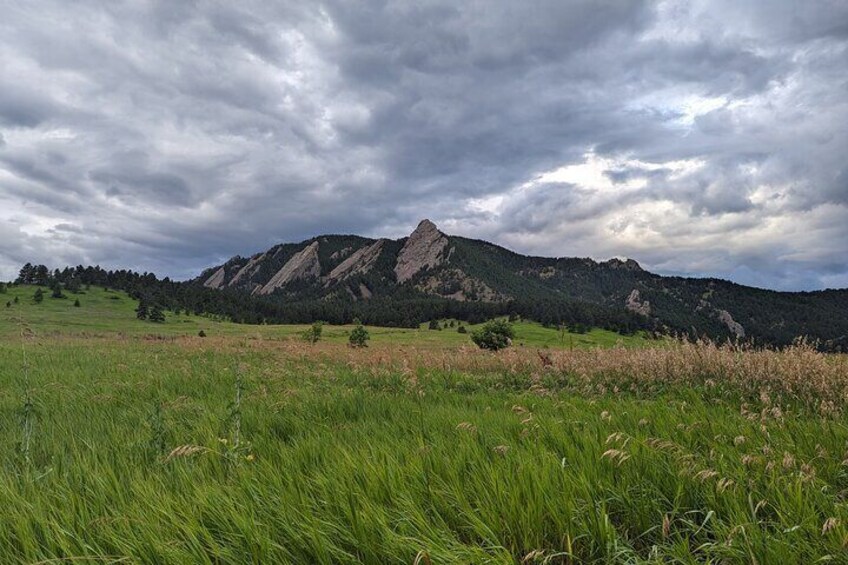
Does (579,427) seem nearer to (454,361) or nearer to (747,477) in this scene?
(747,477)

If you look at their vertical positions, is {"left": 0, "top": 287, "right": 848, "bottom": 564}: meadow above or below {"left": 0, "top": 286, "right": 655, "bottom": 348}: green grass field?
above

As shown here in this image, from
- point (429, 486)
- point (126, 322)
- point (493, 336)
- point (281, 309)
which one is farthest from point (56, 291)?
point (429, 486)

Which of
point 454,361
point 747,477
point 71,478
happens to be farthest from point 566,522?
point 454,361

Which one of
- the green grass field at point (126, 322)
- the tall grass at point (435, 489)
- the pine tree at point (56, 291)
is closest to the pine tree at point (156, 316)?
the green grass field at point (126, 322)

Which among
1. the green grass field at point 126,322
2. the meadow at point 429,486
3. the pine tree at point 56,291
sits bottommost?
the green grass field at point 126,322

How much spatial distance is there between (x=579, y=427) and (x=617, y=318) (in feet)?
595

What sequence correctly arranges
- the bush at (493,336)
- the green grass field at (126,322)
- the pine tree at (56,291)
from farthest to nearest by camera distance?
the pine tree at (56,291), the green grass field at (126,322), the bush at (493,336)

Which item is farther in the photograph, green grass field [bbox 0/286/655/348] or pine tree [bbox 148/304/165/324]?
pine tree [bbox 148/304/165/324]

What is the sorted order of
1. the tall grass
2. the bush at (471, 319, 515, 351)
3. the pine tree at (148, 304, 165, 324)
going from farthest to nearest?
the pine tree at (148, 304, 165, 324), the bush at (471, 319, 515, 351), the tall grass

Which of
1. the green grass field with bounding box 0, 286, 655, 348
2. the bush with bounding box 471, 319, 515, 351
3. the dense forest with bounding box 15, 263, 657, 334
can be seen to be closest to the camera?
the bush with bounding box 471, 319, 515, 351

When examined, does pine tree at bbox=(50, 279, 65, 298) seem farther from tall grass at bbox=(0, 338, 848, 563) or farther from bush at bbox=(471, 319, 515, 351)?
tall grass at bbox=(0, 338, 848, 563)

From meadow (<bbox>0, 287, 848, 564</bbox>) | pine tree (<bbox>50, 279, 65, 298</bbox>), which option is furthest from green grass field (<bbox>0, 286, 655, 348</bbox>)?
meadow (<bbox>0, 287, 848, 564</bbox>)

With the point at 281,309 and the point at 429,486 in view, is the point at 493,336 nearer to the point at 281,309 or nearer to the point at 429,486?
the point at 429,486

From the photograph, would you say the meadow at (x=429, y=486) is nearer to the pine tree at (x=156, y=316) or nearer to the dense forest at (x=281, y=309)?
the pine tree at (x=156, y=316)
